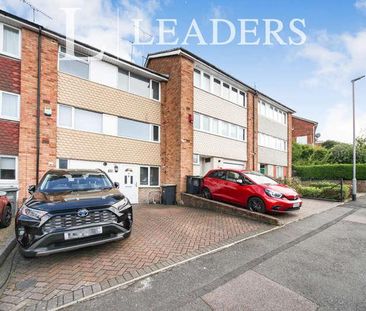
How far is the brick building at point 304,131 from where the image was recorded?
37.2m

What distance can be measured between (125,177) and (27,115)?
16.7ft

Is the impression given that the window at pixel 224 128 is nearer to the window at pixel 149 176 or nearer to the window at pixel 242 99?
the window at pixel 242 99

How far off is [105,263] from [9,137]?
7.60m

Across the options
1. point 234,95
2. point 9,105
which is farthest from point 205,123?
point 9,105

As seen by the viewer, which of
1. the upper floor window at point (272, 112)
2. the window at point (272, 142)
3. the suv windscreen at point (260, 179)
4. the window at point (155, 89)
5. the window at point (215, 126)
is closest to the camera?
the suv windscreen at point (260, 179)

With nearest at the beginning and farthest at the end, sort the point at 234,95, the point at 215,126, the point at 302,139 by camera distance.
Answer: the point at 215,126 < the point at 234,95 < the point at 302,139

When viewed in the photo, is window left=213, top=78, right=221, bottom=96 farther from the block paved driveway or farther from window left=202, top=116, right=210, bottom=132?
the block paved driveway

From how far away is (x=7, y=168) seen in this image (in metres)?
9.46

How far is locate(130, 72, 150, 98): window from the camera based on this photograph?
44.0ft

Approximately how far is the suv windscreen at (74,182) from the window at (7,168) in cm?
473

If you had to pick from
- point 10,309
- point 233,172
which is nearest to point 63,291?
point 10,309

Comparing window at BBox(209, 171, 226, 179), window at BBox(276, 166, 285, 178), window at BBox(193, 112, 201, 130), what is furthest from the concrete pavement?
window at BBox(276, 166, 285, 178)

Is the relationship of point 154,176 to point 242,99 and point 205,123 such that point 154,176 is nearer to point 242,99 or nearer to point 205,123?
point 205,123

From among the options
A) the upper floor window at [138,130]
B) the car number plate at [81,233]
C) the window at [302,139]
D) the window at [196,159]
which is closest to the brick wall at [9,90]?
the upper floor window at [138,130]
